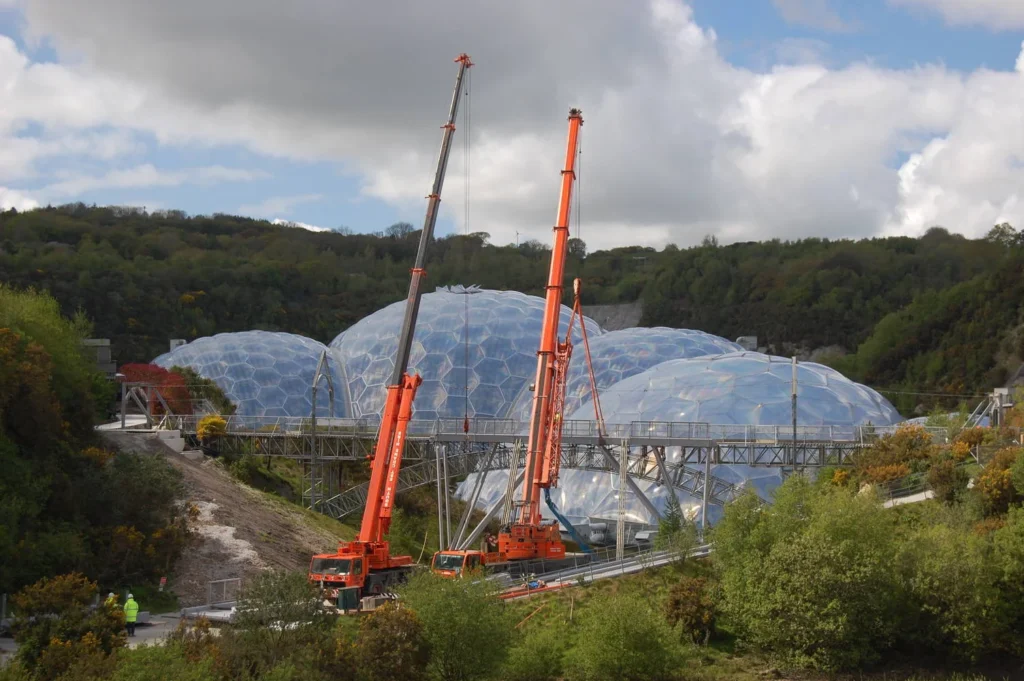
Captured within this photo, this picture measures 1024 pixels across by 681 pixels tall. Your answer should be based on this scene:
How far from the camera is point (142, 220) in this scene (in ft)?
500

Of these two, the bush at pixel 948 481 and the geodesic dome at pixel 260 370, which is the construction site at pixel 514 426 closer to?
the geodesic dome at pixel 260 370

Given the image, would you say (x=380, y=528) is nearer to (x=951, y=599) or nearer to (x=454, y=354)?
(x=951, y=599)

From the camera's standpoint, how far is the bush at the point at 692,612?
3162cm

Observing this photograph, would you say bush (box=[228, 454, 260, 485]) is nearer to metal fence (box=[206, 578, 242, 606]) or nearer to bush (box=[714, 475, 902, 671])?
metal fence (box=[206, 578, 242, 606])

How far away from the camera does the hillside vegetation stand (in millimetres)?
92000

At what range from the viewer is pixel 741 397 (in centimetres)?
5416

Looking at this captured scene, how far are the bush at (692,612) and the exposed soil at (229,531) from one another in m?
13.4

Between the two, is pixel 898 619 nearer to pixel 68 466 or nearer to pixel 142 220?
pixel 68 466

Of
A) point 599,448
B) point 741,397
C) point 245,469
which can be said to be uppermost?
point 741,397

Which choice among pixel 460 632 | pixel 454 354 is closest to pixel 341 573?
pixel 460 632

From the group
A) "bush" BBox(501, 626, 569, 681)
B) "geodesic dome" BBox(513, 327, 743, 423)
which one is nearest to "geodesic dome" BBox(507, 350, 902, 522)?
"geodesic dome" BBox(513, 327, 743, 423)

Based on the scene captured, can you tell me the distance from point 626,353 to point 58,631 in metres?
52.4

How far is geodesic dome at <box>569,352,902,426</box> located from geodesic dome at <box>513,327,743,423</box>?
25.1 ft

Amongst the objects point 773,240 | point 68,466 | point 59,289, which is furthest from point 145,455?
point 773,240
